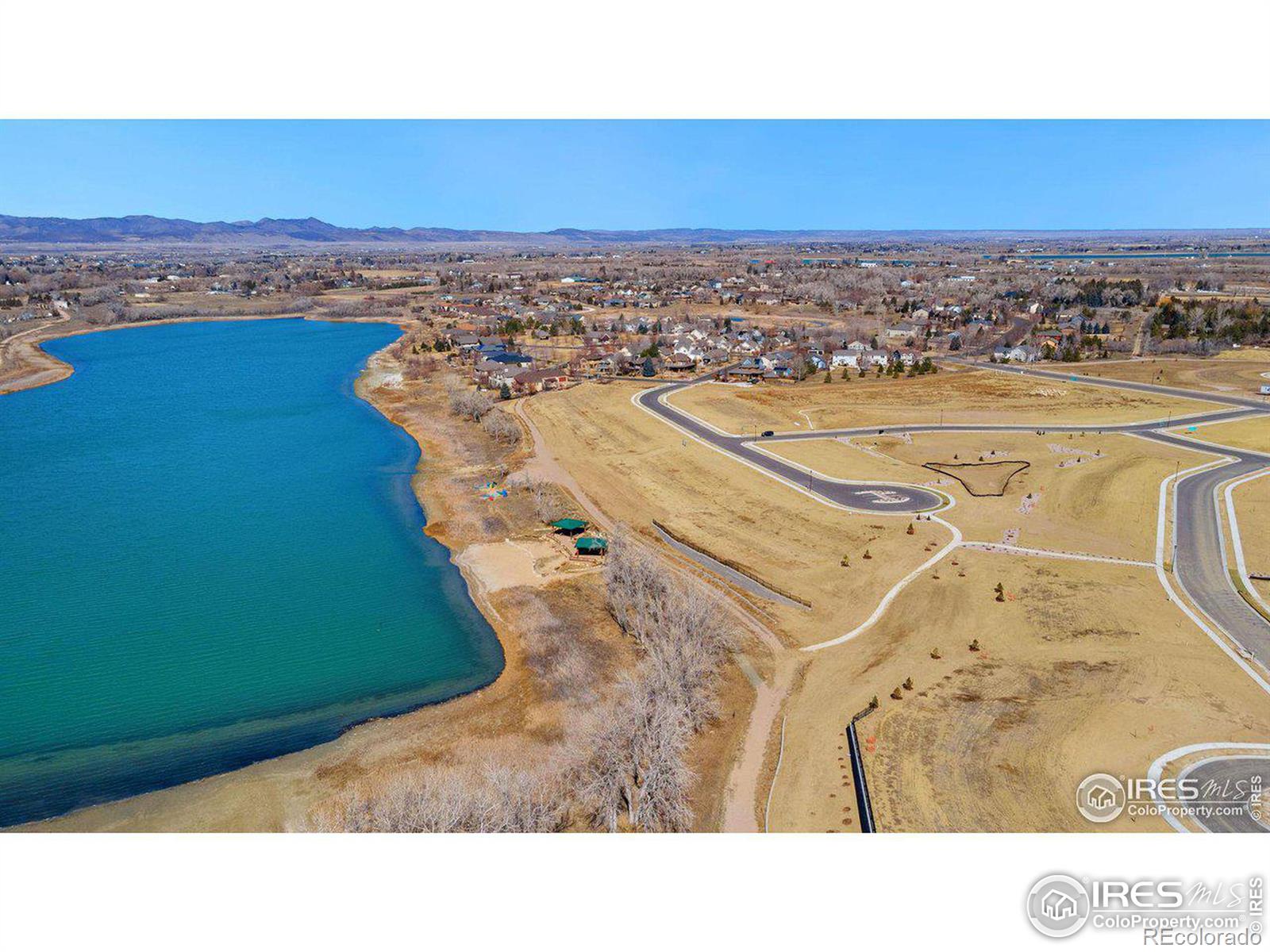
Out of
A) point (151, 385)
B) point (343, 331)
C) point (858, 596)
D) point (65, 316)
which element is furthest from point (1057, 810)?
point (65, 316)

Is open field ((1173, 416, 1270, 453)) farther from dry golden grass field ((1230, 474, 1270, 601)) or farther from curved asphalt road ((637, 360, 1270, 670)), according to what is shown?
dry golden grass field ((1230, 474, 1270, 601))

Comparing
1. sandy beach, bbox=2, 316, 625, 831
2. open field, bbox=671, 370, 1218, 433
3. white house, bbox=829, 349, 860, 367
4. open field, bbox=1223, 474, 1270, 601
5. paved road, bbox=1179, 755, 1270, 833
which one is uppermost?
white house, bbox=829, 349, 860, 367

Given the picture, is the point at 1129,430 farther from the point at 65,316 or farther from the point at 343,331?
the point at 65,316

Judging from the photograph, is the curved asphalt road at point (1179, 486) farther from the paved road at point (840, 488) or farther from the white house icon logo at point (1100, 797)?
the white house icon logo at point (1100, 797)

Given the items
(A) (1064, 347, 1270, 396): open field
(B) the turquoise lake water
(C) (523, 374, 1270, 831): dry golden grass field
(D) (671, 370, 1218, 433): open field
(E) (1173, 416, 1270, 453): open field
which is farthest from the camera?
(A) (1064, 347, 1270, 396): open field

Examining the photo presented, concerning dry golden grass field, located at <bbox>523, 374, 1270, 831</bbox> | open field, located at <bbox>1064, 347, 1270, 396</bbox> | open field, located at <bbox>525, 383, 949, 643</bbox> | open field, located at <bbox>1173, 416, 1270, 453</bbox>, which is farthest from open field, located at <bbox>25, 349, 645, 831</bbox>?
open field, located at <bbox>1064, 347, 1270, 396</bbox>

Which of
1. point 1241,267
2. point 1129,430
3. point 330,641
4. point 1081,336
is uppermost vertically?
point 1241,267

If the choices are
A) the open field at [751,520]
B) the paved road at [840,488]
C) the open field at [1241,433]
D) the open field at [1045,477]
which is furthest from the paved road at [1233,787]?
the open field at [1241,433]
